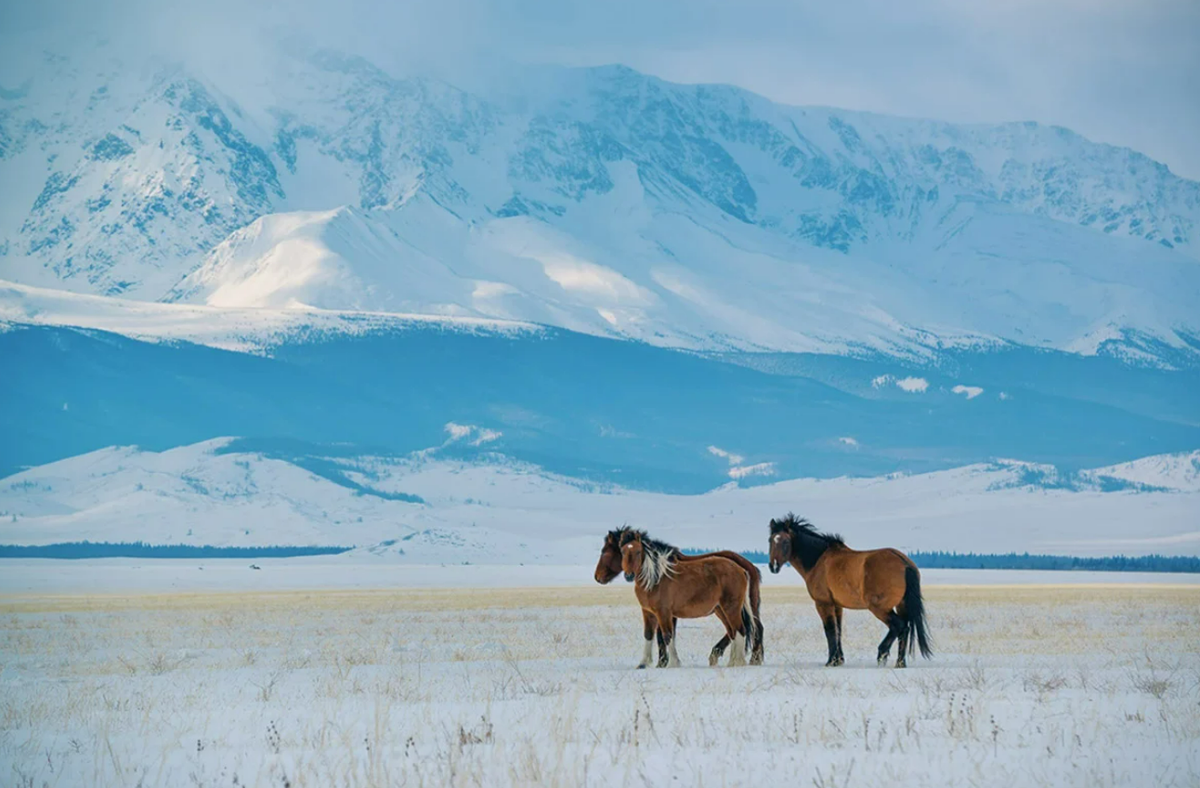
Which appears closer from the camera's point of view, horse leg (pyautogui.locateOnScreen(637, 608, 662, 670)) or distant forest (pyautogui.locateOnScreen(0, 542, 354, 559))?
horse leg (pyautogui.locateOnScreen(637, 608, 662, 670))

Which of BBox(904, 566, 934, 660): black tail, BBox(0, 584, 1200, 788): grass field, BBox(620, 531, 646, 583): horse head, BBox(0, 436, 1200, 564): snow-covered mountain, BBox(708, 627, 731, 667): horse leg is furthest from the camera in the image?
BBox(0, 436, 1200, 564): snow-covered mountain

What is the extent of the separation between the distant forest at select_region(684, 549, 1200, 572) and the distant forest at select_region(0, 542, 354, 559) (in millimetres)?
39192

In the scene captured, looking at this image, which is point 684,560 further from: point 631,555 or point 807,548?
point 807,548

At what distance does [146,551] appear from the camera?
6334 inches

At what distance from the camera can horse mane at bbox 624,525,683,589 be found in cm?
2064

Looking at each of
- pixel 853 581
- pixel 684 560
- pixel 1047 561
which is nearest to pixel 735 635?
pixel 684 560

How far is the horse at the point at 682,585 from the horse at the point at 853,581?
0.64m

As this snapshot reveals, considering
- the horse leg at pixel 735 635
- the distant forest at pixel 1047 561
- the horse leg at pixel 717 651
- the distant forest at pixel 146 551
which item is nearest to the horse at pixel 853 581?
the horse leg at pixel 735 635

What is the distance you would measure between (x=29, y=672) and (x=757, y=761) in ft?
47.5

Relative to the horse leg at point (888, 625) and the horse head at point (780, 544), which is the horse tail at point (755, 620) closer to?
the horse head at point (780, 544)

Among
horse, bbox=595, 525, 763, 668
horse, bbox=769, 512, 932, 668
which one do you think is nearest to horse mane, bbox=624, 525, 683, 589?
horse, bbox=595, 525, 763, 668

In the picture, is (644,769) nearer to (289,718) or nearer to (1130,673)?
(289,718)

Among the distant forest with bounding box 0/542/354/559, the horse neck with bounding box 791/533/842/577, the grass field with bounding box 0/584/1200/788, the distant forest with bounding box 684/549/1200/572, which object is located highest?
the distant forest with bounding box 684/549/1200/572

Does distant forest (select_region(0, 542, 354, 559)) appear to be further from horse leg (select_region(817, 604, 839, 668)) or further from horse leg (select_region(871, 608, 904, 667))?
horse leg (select_region(871, 608, 904, 667))
